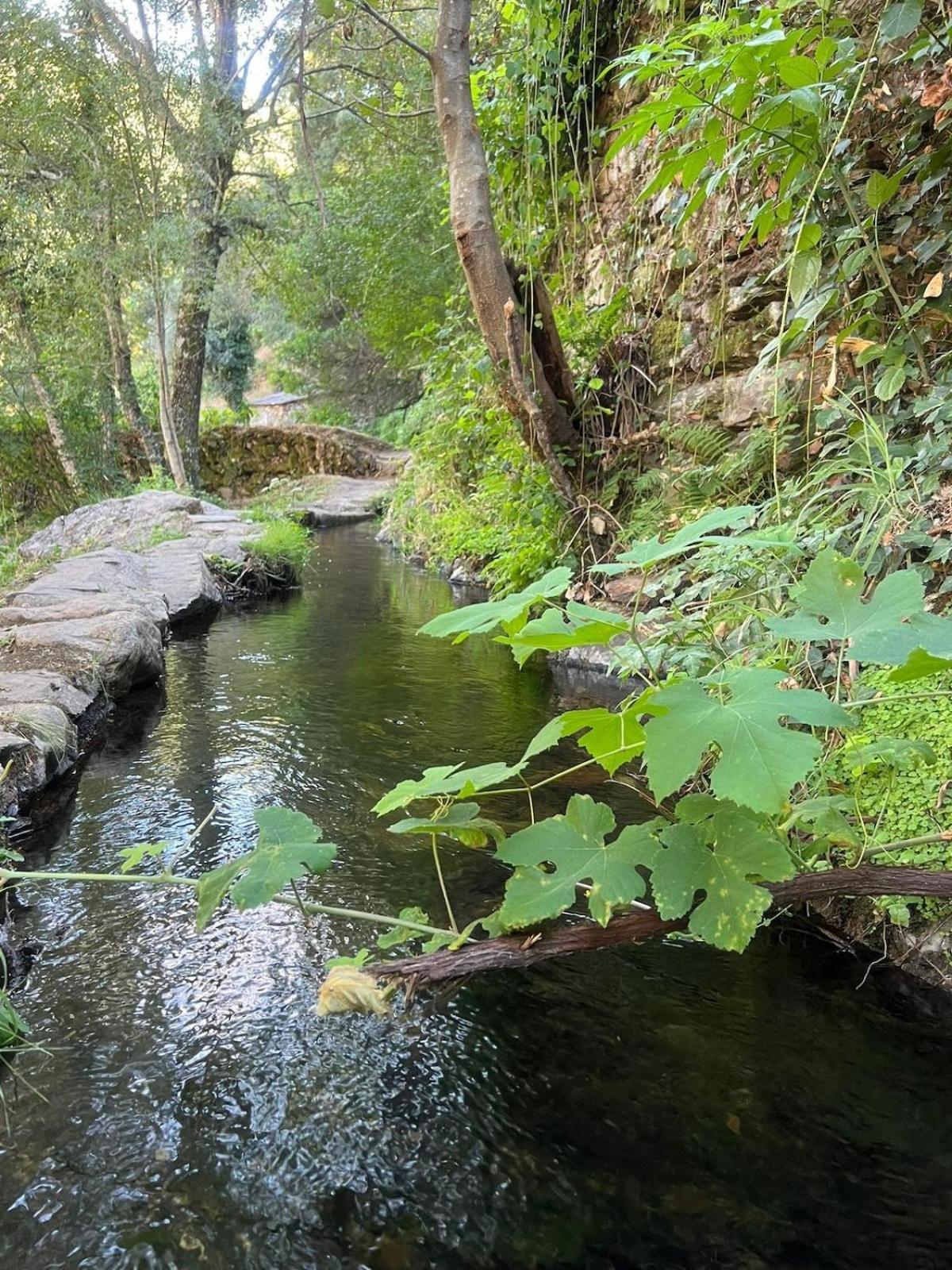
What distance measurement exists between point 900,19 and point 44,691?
4.04 meters

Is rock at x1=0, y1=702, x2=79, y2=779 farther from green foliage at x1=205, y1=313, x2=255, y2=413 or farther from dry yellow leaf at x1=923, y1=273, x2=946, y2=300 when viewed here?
green foliage at x1=205, y1=313, x2=255, y2=413

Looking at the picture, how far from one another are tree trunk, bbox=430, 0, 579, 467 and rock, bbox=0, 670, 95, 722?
3.10 meters

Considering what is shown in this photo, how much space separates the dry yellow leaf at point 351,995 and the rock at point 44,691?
2.38 meters

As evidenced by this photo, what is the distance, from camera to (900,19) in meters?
2.58

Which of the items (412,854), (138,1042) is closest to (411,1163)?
(138,1042)

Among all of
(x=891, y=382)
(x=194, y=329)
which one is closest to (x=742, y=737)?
(x=891, y=382)

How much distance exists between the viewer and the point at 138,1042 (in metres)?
1.69

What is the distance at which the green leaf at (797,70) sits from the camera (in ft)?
7.45

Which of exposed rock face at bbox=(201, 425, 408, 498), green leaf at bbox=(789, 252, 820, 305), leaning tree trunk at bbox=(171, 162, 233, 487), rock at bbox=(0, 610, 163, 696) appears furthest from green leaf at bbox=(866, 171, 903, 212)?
exposed rock face at bbox=(201, 425, 408, 498)

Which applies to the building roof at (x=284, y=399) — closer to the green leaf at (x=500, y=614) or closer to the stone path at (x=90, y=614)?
the stone path at (x=90, y=614)

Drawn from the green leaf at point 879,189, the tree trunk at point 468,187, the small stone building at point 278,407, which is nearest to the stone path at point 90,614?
the tree trunk at point 468,187

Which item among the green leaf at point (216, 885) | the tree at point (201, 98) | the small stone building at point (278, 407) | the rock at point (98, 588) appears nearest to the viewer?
the green leaf at point (216, 885)

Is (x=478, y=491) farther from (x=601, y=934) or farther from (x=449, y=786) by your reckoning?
(x=601, y=934)

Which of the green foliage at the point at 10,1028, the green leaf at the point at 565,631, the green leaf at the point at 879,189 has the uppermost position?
the green leaf at the point at 879,189
